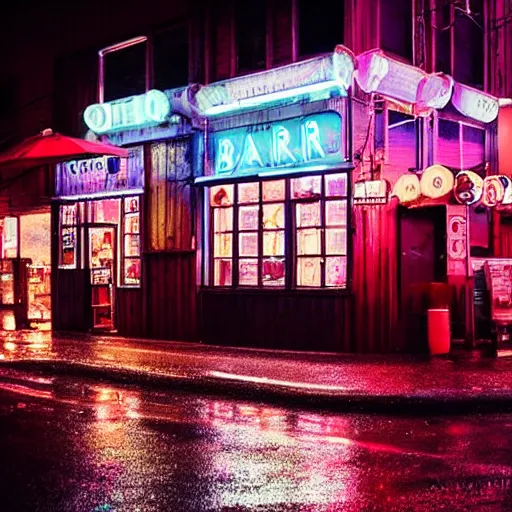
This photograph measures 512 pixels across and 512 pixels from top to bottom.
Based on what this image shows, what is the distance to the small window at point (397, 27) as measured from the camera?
44.7 ft

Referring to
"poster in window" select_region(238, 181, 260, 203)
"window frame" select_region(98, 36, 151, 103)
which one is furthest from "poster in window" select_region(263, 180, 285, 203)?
"window frame" select_region(98, 36, 151, 103)

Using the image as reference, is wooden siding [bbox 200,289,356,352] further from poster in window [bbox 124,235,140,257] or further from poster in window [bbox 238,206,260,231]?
poster in window [bbox 124,235,140,257]

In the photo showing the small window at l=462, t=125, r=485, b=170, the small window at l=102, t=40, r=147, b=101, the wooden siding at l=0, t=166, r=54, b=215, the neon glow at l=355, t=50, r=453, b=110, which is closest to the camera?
the neon glow at l=355, t=50, r=453, b=110

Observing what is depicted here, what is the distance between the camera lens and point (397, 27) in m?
13.9

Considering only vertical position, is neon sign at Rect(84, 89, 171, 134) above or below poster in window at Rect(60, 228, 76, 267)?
above

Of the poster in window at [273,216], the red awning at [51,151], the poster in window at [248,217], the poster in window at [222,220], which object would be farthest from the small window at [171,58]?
the poster in window at [273,216]

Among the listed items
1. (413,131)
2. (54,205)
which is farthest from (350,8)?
(54,205)

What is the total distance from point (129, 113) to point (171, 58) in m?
1.52

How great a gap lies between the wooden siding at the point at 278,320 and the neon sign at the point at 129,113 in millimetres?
3848

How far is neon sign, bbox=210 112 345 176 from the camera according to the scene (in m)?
13.5

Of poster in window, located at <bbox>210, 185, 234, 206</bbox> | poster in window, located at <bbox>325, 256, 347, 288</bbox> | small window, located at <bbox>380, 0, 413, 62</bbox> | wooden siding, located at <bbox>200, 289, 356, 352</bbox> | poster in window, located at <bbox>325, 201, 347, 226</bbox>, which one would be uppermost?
small window, located at <bbox>380, 0, 413, 62</bbox>

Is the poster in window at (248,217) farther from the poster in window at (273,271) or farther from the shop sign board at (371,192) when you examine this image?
the shop sign board at (371,192)

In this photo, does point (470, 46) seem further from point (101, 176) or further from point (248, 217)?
point (101, 176)

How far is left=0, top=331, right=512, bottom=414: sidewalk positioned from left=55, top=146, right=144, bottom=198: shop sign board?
382cm
